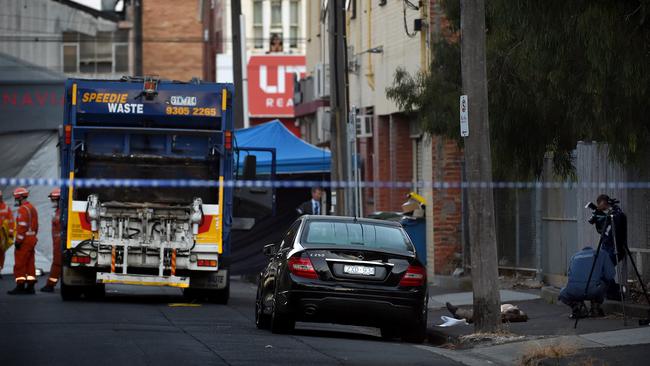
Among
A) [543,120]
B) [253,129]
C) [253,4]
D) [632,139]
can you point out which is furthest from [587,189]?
[253,4]

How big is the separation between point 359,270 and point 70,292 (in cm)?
672

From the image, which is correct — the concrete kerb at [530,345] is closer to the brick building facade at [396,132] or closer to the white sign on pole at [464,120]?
the white sign on pole at [464,120]

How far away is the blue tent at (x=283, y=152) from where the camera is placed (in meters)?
30.8

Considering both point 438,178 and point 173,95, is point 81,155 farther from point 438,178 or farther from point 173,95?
point 438,178

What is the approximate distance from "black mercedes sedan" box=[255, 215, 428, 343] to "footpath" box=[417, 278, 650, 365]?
51 centimetres

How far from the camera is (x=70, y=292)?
21.3 m

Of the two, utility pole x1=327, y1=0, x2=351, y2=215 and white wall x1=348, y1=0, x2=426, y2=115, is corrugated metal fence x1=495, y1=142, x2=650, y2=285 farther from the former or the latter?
white wall x1=348, y1=0, x2=426, y2=115

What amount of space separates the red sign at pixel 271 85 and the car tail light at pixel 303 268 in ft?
180

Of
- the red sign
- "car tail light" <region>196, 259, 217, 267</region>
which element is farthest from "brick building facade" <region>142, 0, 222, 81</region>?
"car tail light" <region>196, 259, 217, 267</region>

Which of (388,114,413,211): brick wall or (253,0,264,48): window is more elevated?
(253,0,264,48): window

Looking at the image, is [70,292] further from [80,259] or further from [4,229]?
[4,229]

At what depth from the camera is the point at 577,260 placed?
669 inches

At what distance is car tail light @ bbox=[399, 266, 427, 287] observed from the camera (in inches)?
631

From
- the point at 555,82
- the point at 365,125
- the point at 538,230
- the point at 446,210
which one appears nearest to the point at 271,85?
the point at 365,125
